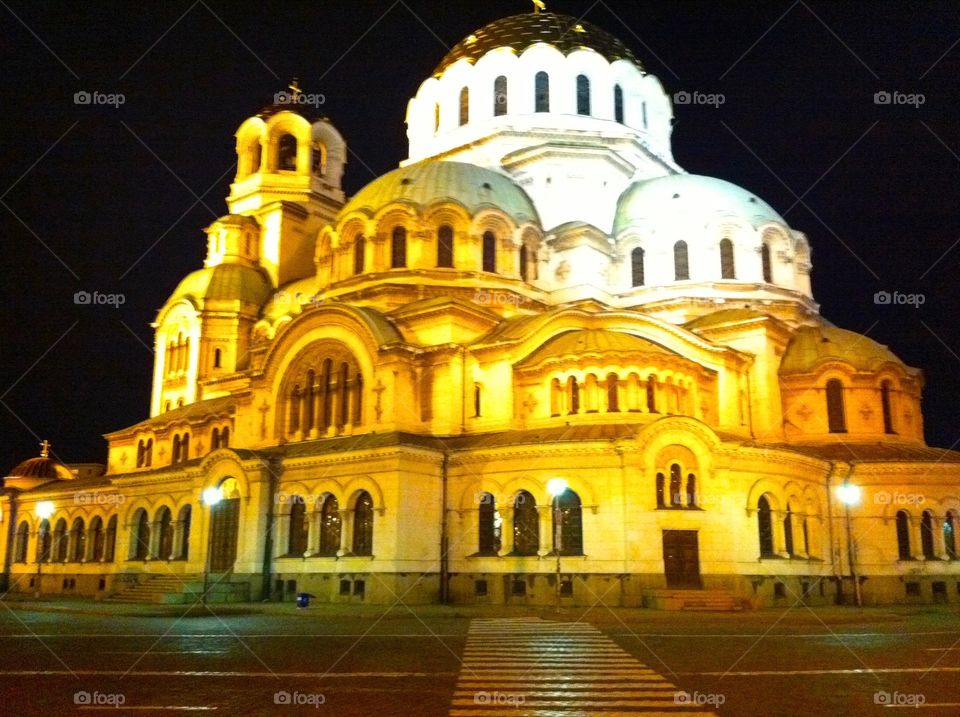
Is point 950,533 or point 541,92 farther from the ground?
point 541,92

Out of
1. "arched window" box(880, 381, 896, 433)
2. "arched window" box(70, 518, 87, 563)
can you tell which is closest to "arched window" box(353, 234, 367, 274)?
"arched window" box(70, 518, 87, 563)

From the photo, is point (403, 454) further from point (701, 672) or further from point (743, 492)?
point (701, 672)

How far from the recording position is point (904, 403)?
3462 centimetres

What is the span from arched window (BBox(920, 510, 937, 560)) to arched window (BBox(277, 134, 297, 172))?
115ft

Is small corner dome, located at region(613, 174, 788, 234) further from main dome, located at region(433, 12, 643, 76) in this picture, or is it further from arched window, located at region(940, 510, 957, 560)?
arched window, located at region(940, 510, 957, 560)

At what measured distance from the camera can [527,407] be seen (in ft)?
100

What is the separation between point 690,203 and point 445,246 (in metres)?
10.6

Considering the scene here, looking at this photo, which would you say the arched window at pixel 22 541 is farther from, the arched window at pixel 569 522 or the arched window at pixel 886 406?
the arched window at pixel 886 406

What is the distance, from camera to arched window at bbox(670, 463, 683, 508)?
27.1 meters

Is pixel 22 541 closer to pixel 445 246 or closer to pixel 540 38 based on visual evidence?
pixel 445 246

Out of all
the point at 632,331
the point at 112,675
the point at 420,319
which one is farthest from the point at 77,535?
the point at 112,675

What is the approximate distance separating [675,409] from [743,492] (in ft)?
11.7

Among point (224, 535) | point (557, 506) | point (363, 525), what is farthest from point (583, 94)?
point (224, 535)

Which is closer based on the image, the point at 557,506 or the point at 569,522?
the point at 557,506
